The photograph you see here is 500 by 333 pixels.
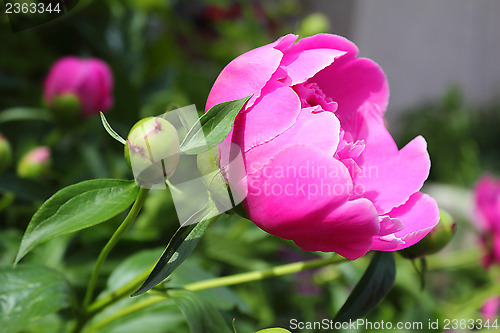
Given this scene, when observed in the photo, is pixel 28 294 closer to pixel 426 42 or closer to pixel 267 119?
pixel 267 119

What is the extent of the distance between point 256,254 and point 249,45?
60 centimetres

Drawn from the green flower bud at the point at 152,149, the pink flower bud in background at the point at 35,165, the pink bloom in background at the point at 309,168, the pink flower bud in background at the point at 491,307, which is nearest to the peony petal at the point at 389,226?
the pink bloom in background at the point at 309,168

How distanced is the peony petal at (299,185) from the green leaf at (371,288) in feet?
0.30

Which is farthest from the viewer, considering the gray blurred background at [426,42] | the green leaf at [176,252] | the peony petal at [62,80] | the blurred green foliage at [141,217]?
the gray blurred background at [426,42]

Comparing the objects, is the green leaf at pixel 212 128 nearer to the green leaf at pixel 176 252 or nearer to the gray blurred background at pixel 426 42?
the green leaf at pixel 176 252

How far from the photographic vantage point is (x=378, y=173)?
0.83 ft

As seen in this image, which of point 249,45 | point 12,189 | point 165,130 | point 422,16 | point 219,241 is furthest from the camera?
point 422,16

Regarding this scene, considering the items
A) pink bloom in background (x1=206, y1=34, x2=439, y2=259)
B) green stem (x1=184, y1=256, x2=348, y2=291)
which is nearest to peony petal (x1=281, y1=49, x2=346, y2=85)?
pink bloom in background (x1=206, y1=34, x2=439, y2=259)

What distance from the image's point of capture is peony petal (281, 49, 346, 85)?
224mm

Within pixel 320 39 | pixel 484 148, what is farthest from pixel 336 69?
pixel 484 148

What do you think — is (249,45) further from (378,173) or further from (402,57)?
(402,57)

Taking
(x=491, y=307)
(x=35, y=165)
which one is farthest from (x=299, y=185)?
(x=491, y=307)

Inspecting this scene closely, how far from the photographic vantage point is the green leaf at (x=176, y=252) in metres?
0.20

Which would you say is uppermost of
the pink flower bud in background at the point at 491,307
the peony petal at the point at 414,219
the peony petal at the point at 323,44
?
the peony petal at the point at 323,44
